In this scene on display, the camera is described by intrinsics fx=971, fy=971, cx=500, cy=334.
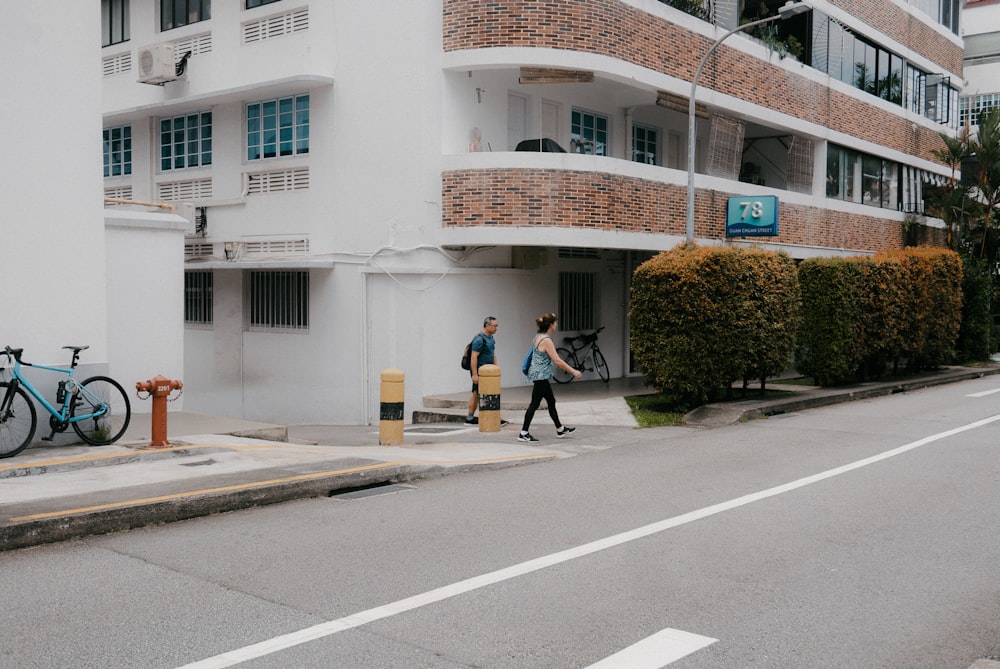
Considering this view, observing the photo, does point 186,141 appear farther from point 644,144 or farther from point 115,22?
point 644,144

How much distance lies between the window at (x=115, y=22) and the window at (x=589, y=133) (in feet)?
35.6

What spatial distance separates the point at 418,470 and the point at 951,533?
5133 mm

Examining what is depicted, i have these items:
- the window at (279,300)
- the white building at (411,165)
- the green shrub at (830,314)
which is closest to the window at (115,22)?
the white building at (411,165)

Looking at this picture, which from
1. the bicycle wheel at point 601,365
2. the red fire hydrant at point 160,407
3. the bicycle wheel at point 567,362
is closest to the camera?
the red fire hydrant at point 160,407

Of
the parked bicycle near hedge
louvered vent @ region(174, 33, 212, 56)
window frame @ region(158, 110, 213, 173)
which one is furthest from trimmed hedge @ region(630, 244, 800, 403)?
louvered vent @ region(174, 33, 212, 56)

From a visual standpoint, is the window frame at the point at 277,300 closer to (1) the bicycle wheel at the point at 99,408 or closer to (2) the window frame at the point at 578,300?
(2) the window frame at the point at 578,300

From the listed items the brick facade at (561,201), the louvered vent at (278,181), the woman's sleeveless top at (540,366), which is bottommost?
the woman's sleeveless top at (540,366)

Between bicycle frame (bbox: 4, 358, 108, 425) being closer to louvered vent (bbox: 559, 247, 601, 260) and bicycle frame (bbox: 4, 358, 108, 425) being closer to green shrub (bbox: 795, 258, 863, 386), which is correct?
louvered vent (bbox: 559, 247, 601, 260)

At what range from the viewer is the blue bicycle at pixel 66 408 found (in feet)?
33.3

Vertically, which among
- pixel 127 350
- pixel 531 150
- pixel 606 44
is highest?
pixel 606 44

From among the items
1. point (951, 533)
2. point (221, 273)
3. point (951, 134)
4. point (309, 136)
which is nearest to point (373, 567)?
point (951, 533)

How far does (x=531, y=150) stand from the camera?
18.4m

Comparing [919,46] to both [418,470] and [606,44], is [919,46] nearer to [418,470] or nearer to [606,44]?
[606,44]

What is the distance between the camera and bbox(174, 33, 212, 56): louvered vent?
2077 cm
